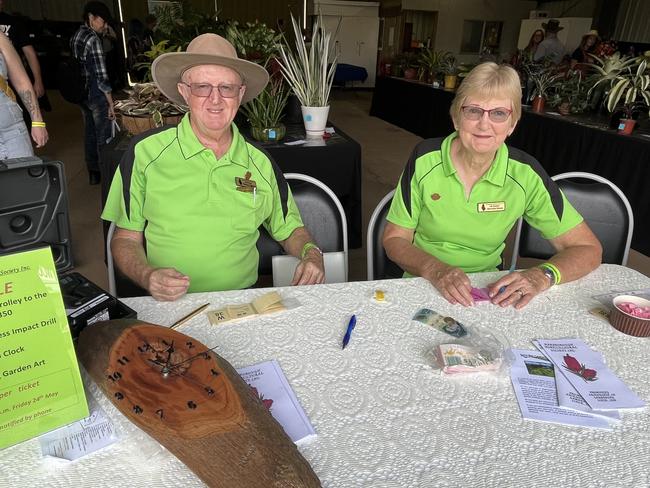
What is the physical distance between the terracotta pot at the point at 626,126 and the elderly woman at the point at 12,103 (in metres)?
4.17

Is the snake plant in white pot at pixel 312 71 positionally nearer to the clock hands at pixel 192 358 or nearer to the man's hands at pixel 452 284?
the man's hands at pixel 452 284

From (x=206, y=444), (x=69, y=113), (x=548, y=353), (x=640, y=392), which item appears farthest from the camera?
(x=69, y=113)

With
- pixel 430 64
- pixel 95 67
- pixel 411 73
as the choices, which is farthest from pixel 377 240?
pixel 411 73

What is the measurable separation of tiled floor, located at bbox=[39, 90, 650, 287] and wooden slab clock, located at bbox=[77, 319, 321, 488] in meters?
1.73

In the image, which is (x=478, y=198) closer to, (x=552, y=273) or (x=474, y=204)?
(x=474, y=204)

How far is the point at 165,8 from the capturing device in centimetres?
357

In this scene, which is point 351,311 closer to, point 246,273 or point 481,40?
point 246,273

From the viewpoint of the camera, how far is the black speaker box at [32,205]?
0.75 meters

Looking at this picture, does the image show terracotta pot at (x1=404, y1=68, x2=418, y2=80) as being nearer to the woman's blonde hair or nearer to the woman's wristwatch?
the woman's blonde hair

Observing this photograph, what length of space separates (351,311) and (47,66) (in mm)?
14378

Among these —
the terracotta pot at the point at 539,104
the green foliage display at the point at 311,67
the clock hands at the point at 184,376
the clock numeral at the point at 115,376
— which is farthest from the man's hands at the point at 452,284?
the terracotta pot at the point at 539,104

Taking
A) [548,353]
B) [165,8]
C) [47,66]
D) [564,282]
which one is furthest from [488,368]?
[47,66]

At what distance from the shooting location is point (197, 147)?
1.48 meters

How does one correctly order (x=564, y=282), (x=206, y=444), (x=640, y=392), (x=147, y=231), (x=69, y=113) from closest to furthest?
(x=206, y=444) < (x=640, y=392) < (x=564, y=282) < (x=147, y=231) < (x=69, y=113)
